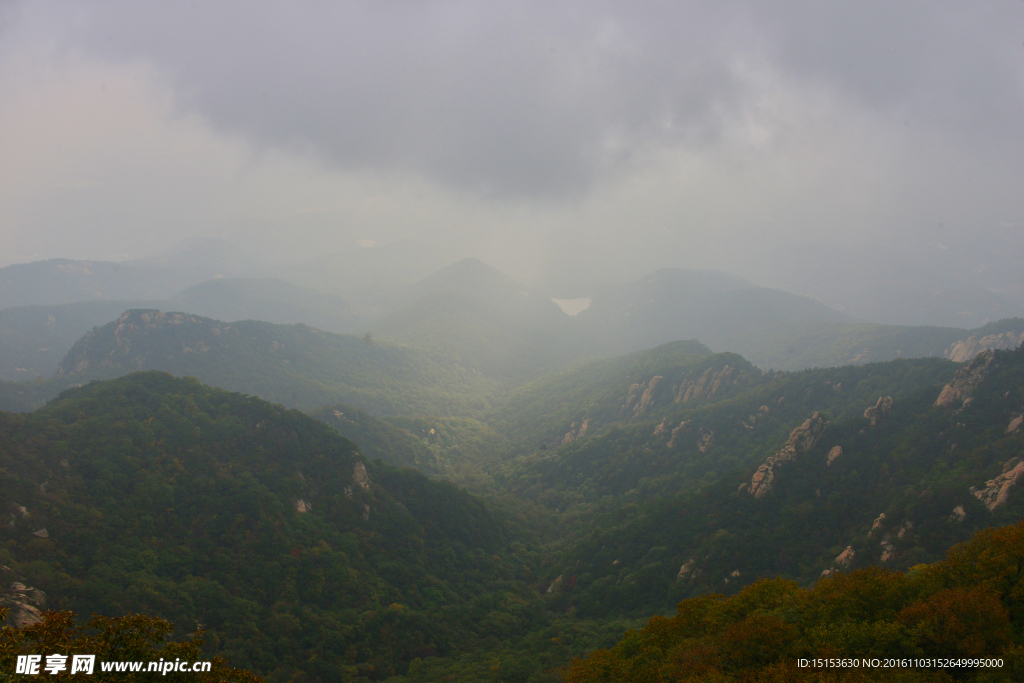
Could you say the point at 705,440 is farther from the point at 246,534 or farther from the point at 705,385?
the point at 246,534

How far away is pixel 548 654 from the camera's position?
7369cm

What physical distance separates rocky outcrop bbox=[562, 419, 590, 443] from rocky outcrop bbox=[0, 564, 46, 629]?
14682cm

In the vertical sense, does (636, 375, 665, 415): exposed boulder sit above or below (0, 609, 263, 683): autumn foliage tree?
above

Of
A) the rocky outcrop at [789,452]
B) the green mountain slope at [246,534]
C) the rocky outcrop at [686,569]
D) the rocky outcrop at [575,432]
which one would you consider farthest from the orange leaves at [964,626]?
the rocky outcrop at [575,432]

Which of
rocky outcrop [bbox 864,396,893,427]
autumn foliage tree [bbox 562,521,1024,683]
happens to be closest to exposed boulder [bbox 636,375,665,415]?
rocky outcrop [bbox 864,396,893,427]

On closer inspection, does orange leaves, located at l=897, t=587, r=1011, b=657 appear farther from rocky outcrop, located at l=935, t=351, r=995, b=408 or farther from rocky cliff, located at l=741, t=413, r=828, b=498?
rocky outcrop, located at l=935, t=351, r=995, b=408

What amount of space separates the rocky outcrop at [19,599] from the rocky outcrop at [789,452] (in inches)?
4148

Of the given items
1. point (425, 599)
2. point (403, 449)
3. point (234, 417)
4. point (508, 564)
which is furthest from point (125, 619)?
point (403, 449)

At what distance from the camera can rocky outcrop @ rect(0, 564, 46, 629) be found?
163ft

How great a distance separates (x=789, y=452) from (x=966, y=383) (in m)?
36.0

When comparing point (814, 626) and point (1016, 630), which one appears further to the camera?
point (814, 626)

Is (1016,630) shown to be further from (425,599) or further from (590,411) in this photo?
(590,411)

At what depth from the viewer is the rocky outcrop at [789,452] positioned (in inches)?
3890

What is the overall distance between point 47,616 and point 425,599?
66008mm
